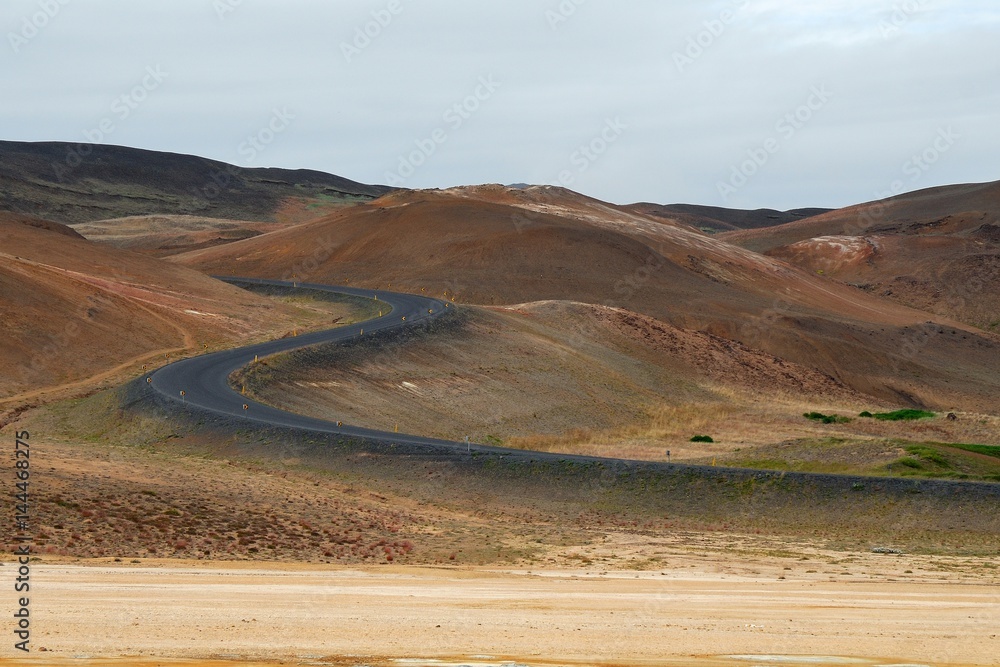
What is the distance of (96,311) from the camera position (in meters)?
62.2

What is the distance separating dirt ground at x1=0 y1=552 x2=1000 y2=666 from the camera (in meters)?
16.0

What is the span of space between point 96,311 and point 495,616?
4987 centimetres

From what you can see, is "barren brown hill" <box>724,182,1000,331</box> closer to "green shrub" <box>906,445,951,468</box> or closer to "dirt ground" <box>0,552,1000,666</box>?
"green shrub" <box>906,445,951,468</box>

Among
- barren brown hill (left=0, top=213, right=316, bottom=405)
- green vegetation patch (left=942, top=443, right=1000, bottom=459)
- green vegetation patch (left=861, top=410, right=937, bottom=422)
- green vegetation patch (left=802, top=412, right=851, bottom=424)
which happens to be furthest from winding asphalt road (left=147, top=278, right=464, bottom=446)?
green vegetation patch (left=861, top=410, right=937, bottom=422)

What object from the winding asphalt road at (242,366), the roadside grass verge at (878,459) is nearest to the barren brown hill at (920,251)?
the winding asphalt road at (242,366)

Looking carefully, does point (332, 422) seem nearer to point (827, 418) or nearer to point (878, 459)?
point (878, 459)

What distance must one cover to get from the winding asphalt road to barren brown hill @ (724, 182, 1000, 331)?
6672cm

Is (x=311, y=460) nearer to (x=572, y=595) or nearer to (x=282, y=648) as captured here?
(x=572, y=595)

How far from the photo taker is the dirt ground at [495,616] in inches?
631

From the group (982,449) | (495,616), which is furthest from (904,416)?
(495,616)

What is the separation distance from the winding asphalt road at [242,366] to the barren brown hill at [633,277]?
16424 mm

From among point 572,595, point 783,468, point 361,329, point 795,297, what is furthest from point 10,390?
point 795,297

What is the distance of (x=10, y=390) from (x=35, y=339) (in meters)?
7.15

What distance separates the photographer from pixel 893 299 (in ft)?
396
